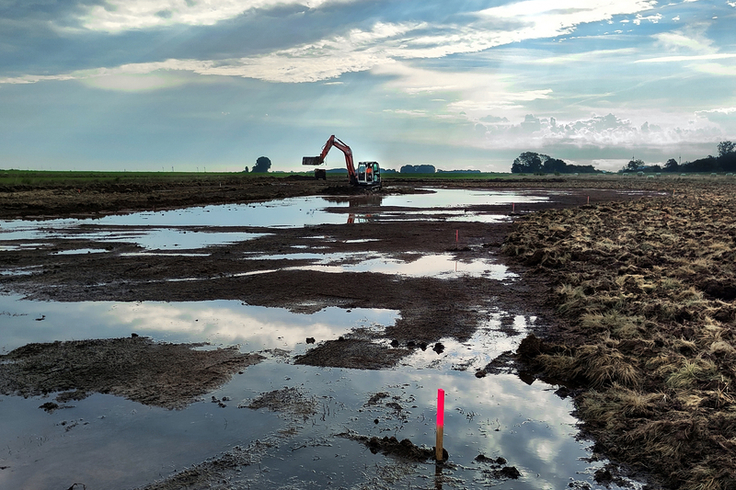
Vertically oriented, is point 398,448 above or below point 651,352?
below

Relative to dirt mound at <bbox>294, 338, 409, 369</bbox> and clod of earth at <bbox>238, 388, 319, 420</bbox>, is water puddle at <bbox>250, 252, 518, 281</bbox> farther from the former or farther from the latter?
clod of earth at <bbox>238, 388, 319, 420</bbox>

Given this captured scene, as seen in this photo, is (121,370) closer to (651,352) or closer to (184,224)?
(651,352)

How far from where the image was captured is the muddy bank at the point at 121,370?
25.5 feet

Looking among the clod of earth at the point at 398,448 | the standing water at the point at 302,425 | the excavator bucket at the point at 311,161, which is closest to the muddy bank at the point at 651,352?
the standing water at the point at 302,425

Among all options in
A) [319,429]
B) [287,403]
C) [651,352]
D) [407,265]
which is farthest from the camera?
[407,265]

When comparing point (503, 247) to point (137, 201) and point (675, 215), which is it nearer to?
point (675, 215)

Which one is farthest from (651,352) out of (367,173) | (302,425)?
(367,173)

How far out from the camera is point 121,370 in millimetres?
8609

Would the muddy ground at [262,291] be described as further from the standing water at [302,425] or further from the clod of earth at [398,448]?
the clod of earth at [398,448]

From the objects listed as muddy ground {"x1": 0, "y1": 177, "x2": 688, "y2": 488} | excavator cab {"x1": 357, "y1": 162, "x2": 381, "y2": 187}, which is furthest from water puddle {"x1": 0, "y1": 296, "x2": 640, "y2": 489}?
excavator cab {"x1": 357, "y1": 162, "x2": 381, "y2": 187}

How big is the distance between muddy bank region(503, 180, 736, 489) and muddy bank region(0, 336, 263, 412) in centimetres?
505

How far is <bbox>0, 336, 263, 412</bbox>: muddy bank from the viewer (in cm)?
778

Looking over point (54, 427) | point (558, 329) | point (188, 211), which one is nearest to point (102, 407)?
point (54, 427)

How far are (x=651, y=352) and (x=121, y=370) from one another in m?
8.26
